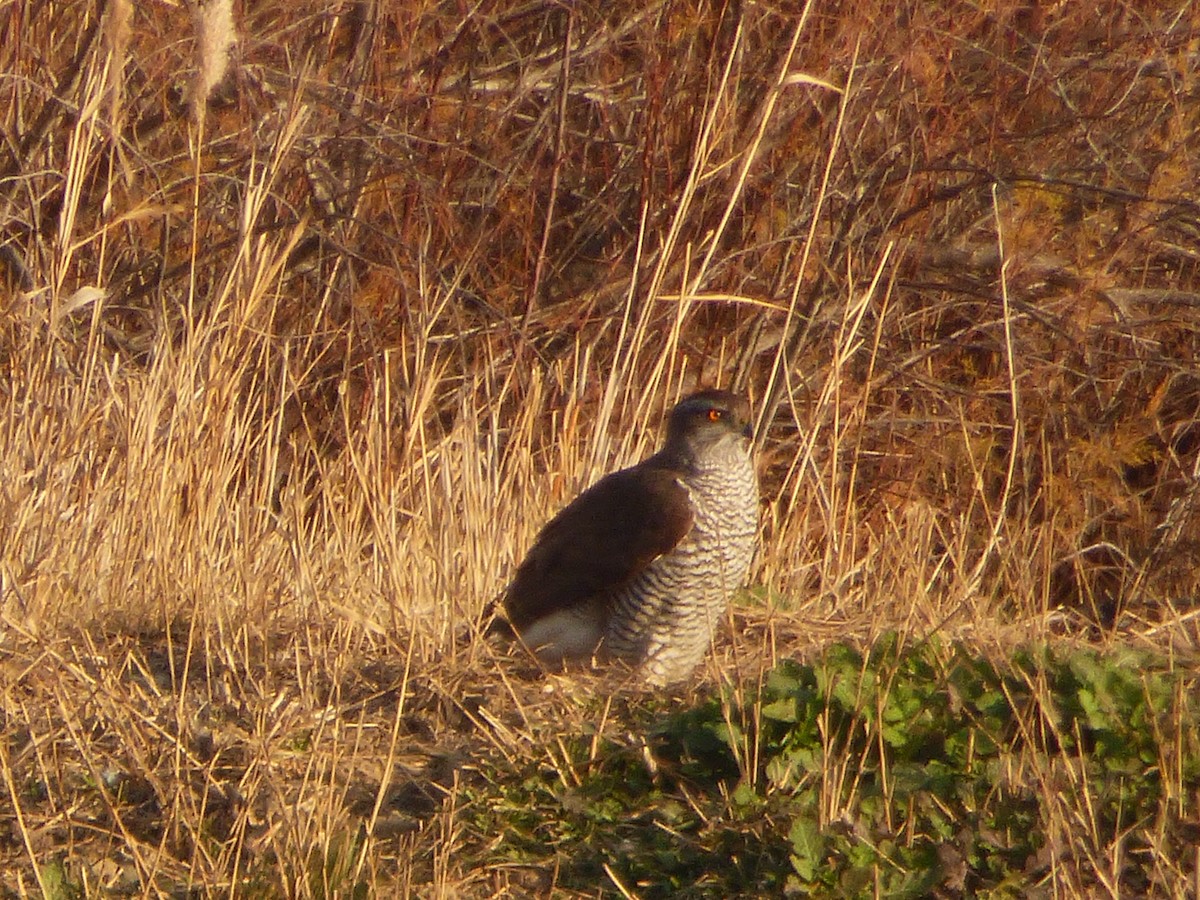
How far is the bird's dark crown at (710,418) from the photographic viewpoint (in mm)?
4953

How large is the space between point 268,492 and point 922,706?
2.71 meters

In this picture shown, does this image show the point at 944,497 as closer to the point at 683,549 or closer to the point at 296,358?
the point at 296,358

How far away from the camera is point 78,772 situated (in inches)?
152

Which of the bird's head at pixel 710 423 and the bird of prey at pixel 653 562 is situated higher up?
the bird's head at pixel 710 423

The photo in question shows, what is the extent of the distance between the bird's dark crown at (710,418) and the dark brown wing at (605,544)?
0.15m

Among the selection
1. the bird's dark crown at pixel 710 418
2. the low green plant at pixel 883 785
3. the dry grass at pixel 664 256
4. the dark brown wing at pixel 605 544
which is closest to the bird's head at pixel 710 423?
the bird's dark crown at pixel 710 418

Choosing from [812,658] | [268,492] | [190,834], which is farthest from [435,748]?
[268,492]

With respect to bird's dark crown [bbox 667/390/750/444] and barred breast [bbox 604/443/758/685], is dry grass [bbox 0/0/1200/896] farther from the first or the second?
barred breast [bbox 604/443/758/685]

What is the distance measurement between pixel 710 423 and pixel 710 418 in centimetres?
2

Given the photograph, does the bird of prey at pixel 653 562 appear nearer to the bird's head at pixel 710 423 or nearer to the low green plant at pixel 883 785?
the bird's head at pixel 710 423

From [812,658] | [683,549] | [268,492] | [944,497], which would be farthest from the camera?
[944,497]

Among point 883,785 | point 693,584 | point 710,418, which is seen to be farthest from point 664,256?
point 883,785

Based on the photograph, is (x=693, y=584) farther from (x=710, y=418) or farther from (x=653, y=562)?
(x=710, y=418)

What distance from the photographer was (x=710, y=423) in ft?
16.3
